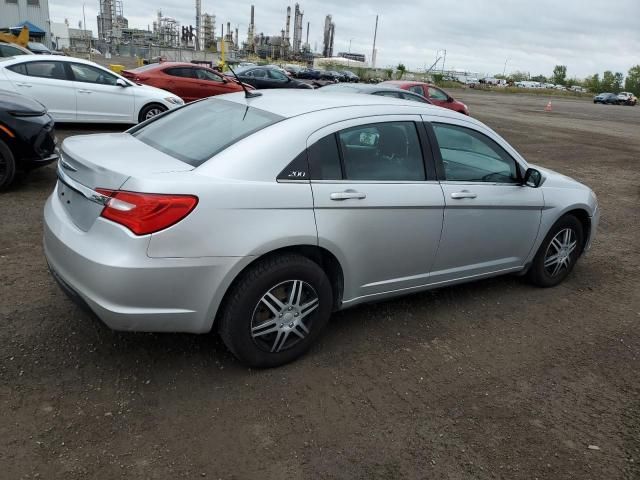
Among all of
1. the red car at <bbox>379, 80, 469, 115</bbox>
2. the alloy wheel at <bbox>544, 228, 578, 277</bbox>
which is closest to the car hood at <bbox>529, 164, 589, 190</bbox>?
the alloy wheel at <bbox>544, 228, 578, 277</bbox>

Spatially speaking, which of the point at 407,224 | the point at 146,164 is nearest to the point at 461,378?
the point at 407,224

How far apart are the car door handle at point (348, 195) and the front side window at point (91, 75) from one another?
8773mm

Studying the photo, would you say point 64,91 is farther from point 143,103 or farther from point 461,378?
point 461,378

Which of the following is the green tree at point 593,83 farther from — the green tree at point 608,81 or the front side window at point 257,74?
the front side window at point 257,74

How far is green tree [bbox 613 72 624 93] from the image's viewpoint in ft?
326

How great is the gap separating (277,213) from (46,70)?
8.87 m

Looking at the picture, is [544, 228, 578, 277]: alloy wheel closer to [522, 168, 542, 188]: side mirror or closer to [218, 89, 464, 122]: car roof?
[522, 168, 542, 188]: side mirror

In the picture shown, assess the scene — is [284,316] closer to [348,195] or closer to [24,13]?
[348,195]

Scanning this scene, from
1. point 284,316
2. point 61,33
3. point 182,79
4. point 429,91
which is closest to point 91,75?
point 182,79

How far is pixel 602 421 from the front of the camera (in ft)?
9.98

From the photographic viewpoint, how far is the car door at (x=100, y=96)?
1015 centimetres

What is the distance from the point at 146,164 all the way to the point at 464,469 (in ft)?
7.47

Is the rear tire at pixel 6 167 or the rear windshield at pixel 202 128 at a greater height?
the rear windshield at pixel 202 128

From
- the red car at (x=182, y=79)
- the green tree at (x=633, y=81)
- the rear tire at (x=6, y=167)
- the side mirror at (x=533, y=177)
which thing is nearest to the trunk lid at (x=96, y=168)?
the side mirror at (x=533, y=177)
